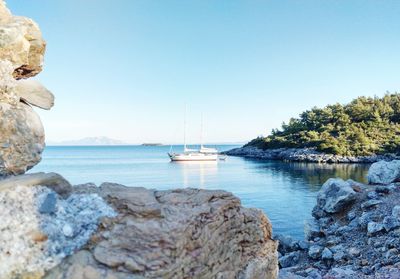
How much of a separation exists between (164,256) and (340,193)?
15974mm

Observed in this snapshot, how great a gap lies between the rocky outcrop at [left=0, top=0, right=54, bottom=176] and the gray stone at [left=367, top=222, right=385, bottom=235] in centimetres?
1282

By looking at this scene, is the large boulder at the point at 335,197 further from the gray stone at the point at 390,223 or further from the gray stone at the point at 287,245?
the gray stone at the point at 287,245

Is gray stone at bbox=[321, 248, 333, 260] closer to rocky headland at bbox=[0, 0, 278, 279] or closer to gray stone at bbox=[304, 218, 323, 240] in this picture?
gray stone at bbox=[304, 218, 323, 240]

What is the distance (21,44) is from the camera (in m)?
5.63

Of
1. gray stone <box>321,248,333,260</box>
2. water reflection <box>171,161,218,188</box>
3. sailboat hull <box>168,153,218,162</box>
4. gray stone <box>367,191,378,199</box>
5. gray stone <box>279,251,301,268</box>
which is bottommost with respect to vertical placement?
water reflection <box>171,161,218,188</box>

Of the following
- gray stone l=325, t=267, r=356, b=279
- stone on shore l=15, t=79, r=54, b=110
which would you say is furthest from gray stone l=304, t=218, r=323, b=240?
stone on shore l=15, t=79, r=54, b=110

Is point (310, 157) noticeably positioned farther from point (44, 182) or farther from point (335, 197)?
point (44, 182)

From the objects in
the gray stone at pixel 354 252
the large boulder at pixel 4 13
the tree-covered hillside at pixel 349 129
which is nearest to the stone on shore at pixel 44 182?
the large boulder at pixel 4 13

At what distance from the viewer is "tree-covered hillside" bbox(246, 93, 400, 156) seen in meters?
74.7

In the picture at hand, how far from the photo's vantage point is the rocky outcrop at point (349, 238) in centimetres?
1161

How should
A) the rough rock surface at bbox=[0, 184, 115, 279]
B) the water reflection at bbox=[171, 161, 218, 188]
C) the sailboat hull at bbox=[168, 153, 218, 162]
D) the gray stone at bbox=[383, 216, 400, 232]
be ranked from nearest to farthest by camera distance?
the rough rock surface at bbox=[0, 184, 115, 279]
the gray stone at bbox=[383, 216, 400, 232]
the water reflection at bbox=[171, 161, 218, 188]
the sailboat hull at bbox=[168, 153, 218, 162]

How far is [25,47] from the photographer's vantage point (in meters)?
5.71

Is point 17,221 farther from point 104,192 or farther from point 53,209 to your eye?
point 104,192

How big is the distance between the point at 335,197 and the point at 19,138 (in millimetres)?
16342
